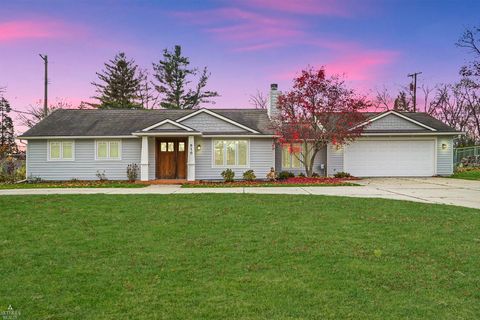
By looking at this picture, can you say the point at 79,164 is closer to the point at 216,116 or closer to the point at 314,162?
the point at 216,116

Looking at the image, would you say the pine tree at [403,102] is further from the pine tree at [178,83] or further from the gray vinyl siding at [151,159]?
the gray vinyl siding at [151,159]

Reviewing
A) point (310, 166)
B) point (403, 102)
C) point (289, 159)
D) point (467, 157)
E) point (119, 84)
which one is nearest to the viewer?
point (310, 166)

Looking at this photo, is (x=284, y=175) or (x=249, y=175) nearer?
(x=249, y=175)

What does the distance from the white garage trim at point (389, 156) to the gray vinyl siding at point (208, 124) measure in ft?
22.6

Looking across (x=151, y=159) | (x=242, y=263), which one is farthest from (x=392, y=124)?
(x=242, y=263)

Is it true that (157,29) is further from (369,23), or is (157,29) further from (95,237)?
(95,237)

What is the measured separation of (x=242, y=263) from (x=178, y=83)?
4201cm

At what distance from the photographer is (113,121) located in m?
21.3

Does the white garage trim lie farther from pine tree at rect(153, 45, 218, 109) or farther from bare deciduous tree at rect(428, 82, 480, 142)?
bare deciduous tree at rect(428, 82, 480, 142)

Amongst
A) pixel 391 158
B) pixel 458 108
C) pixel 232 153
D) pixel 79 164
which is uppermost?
pixel 458 108

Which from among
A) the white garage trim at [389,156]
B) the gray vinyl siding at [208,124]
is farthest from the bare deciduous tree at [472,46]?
the gray vinyl siding at [208,124]

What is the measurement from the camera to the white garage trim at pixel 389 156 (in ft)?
70.3

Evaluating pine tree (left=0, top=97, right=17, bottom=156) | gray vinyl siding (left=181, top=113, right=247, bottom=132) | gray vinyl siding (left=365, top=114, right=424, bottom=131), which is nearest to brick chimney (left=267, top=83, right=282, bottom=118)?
gray vinyl siding (left=181, top=113, right=247, bottom=132)

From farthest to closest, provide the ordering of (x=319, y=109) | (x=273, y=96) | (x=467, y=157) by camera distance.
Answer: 1. (x=467, y=157)
2. (x=273, y=96)
3. (x=319, y=109)
